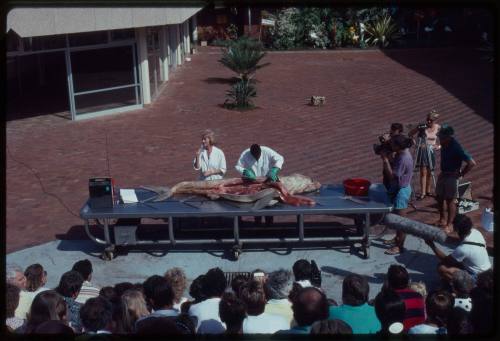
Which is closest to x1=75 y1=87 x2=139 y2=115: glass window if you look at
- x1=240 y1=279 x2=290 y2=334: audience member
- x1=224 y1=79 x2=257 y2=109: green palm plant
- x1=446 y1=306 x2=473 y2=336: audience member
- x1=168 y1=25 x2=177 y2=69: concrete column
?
x1=224 y1=79 x2=257 y2=109: green palm plant

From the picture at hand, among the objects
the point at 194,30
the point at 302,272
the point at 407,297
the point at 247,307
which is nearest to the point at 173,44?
the point at 194,30

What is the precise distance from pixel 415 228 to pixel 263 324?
10.9 feet

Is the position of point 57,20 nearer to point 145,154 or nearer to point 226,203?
point 145,154

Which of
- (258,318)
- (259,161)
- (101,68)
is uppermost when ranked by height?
(101,68)

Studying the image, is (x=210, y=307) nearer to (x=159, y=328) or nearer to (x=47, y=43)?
(x=159, y=328)

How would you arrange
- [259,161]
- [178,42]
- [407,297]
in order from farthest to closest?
[178,42], [259,161], [407,297]

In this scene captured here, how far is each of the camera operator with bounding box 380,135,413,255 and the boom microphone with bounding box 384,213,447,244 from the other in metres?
0.30

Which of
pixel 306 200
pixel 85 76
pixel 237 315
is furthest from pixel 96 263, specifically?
pixel 85 76

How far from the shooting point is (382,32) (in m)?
29.9

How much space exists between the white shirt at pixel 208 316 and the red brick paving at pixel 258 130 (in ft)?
15.1

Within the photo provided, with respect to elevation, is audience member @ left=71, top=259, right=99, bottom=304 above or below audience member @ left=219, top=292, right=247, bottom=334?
below

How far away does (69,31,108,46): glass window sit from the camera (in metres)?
17.2

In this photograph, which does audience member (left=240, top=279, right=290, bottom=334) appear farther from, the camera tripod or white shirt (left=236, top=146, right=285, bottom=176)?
the camera tripod

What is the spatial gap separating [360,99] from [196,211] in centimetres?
1230
